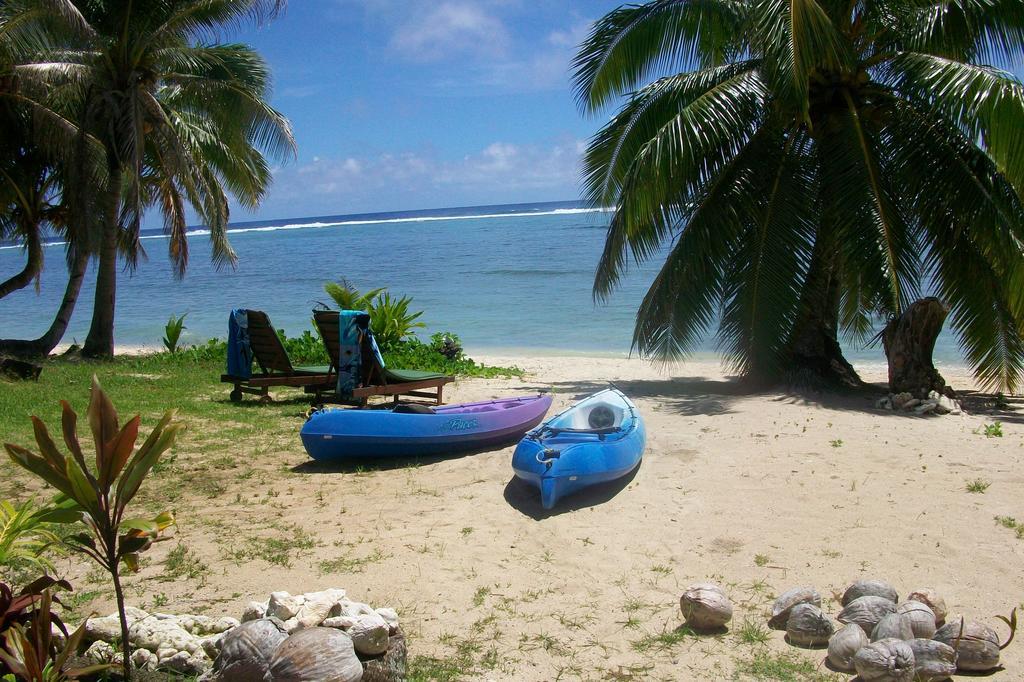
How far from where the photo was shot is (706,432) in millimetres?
8273

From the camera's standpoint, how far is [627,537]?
19.4ft

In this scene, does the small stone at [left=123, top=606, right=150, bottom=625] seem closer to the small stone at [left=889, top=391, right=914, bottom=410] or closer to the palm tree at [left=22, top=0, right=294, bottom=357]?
the small stone at [left=889, top=391, right=914, bottom=410]

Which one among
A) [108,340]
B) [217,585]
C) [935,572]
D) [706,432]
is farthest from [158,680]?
[108,340]

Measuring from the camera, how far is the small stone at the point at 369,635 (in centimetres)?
370

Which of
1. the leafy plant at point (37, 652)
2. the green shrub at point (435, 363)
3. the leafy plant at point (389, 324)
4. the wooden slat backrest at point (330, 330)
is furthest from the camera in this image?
the leafy plant at point (389, 324)

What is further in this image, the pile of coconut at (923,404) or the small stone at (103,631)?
the pile of coconut at (923,404)

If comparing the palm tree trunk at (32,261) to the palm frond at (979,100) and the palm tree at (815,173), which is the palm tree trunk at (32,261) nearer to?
the palm tree at (815,173)

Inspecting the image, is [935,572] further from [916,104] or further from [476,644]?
[916,104]

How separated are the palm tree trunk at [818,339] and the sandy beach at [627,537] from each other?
1818 mm

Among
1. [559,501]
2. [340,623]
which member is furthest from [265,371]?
[340,623]

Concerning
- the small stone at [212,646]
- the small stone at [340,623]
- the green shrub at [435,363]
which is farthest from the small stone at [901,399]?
the small stone at [212,646]

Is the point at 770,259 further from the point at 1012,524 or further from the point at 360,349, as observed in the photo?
the point at 1012,524

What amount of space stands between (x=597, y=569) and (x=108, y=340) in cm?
1203

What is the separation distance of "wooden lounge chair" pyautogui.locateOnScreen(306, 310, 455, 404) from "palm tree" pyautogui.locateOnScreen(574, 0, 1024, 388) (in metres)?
2.83
